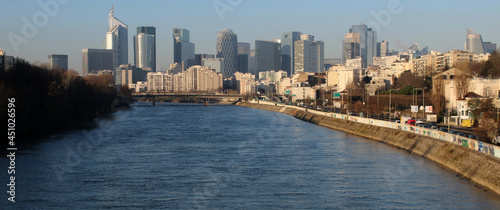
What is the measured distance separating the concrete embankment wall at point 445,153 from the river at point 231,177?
1.87 feet

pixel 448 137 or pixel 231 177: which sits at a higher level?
pixel 448 137

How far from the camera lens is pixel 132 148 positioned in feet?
117

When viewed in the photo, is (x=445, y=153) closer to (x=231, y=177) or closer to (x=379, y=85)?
(x=231, y=177)

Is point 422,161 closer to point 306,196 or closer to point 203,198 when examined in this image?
point 306,196

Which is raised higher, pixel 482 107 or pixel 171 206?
pixel 482 107

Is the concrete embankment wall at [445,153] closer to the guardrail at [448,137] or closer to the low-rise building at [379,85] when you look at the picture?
A: the guardrail at [448,137]

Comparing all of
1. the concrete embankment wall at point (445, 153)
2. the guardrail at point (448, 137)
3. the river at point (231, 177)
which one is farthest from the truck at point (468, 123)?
the river at point (231, 177)

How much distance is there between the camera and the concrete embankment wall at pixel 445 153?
2316cm

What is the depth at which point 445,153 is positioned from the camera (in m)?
29.2

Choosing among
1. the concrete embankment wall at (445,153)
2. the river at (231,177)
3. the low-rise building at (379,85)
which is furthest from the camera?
the low-rise building at (379,85)

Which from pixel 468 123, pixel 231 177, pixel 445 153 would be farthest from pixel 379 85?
pixel 231 177

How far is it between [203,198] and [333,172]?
7.75 m

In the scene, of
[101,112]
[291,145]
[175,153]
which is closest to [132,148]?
[175,153]

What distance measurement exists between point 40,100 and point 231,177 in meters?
25.0
